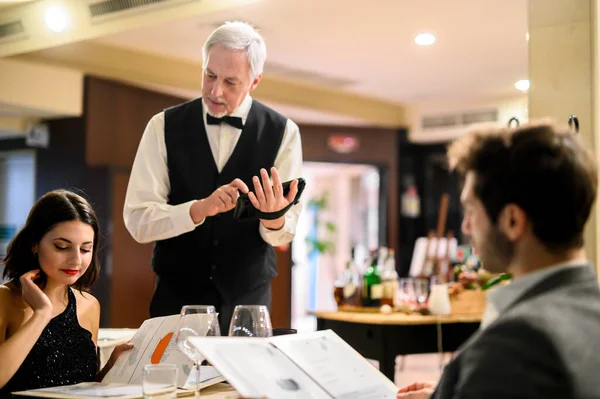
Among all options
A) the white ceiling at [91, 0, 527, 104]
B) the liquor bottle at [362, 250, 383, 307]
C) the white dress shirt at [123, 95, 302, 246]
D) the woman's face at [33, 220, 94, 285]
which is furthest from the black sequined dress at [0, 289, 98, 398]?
the white ceiling at [91, 0, 527, 104]

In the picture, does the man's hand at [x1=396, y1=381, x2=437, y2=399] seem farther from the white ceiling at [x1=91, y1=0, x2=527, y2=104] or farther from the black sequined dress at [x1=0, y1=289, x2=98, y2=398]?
the white ceiling at [x1=91, y1=0, x2=527, y2=104]

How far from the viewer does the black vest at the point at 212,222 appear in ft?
8.05

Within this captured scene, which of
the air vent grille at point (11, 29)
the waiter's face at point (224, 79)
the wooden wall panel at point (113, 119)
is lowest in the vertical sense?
the waiter's face at point (224, 79)

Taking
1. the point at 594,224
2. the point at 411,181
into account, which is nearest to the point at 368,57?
the point at 411,181

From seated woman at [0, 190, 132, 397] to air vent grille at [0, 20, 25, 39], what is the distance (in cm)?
414

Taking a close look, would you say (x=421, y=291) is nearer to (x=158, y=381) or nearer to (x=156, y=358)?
(x=156, y=358)

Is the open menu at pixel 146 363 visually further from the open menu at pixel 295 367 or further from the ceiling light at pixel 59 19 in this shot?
the ceiling light at pixel 59 19

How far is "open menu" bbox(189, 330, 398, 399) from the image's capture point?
4.11 feet

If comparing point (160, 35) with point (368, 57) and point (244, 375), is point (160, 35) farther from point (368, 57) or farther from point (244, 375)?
point (244, 375)

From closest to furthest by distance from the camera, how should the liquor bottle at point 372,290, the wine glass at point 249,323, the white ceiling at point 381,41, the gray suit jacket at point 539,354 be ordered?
1. the gray suit jacket at point 539,354
2. the wine glass at point 249,323
3. the liquor bottle at point 372,290
4. the white ceiling at point 381,41

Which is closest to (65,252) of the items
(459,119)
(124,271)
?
(124,271)

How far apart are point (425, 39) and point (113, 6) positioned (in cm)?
253

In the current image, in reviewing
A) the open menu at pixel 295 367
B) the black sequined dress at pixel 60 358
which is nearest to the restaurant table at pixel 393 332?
the black sequined dress at pixel 60 358

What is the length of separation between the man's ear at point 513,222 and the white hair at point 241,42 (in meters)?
1.45
